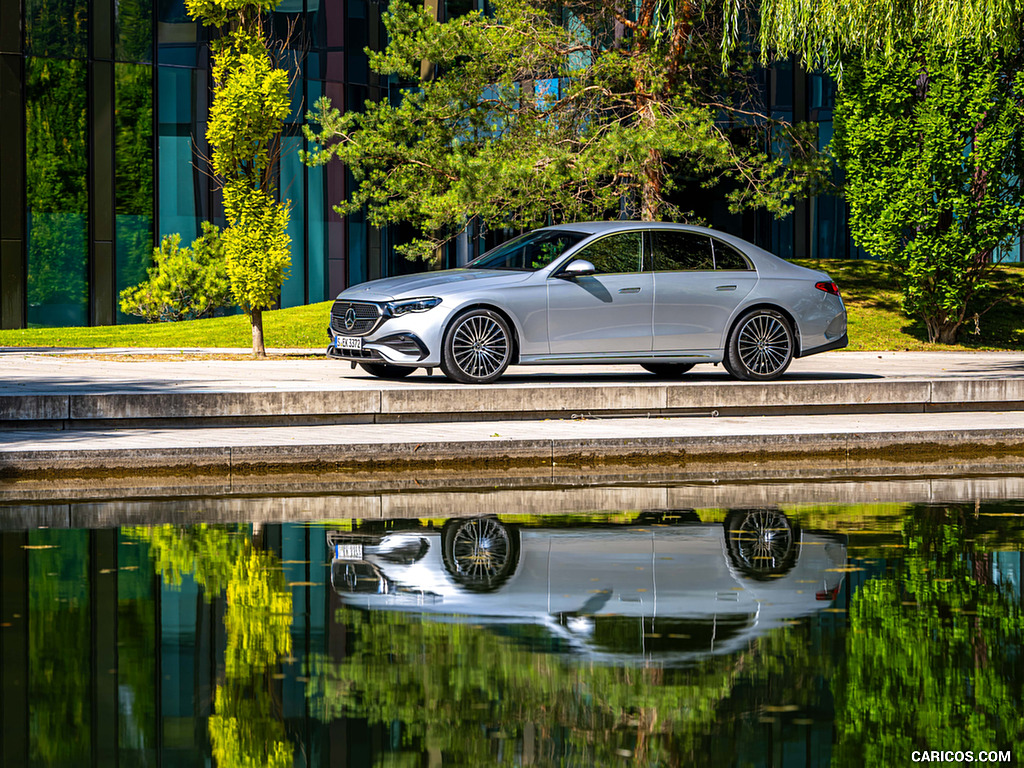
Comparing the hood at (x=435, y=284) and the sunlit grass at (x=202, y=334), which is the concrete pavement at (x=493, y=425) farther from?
the sunlit grass at (x=202, y=334)

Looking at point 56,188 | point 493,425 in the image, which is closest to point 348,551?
point 493,425

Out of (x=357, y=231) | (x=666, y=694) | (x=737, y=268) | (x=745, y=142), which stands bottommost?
(x=666, y=694)

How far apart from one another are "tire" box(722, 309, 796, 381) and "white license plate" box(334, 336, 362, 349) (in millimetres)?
3732

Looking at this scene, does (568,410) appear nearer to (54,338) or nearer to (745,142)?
(54,338)

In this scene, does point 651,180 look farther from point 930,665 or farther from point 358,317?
point 930,665

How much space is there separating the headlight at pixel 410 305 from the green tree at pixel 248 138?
17.7 feet

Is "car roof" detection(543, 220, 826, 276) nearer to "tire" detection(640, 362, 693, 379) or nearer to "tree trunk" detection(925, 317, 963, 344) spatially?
"tire" detection(640, 362, 693, 379)

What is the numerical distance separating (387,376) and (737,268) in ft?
12.6

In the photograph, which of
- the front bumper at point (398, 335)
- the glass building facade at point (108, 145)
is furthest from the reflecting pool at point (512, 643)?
the glass building facade at point (108, 145)

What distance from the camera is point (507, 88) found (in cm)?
2356

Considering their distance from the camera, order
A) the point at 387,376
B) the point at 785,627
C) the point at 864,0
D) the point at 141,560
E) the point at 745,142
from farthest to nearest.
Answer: the point at 745,142 < the point at 864,0 < the point at 387,376 < the point at 141,560 < the point at 785,627

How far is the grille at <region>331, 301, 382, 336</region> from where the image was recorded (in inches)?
520

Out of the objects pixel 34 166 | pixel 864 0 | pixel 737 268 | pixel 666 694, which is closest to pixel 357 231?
pixel 34 166

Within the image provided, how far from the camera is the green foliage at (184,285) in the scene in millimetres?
26953
